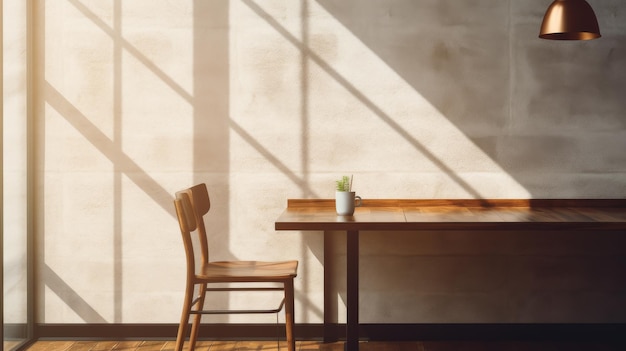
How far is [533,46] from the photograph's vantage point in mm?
3932

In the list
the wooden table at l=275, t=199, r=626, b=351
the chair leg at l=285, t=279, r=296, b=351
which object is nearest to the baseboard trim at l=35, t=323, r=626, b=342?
the wooden table at l=275, t=199, r=626, b=351

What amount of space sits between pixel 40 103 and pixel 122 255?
41.3 inches

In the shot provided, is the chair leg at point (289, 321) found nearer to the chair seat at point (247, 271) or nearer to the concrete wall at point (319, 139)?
the chair seat at point (247, 271)

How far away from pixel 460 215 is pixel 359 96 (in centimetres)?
101

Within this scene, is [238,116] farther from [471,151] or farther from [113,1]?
[471,151]

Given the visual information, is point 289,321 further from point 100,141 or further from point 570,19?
point 570,19

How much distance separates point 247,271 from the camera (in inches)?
133

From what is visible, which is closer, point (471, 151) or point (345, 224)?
point (345, 224)

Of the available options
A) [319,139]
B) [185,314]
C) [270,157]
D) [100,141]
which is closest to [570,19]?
[319,139]

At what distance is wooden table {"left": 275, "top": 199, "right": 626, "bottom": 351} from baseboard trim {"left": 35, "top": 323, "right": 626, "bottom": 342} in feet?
0.94

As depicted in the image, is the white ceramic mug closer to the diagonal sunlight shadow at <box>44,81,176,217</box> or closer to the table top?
the table top

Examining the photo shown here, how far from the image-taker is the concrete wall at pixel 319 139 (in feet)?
12.9

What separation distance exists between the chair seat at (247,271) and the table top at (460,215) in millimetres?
278

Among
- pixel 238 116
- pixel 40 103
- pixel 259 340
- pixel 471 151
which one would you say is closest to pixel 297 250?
pixel 259 340
